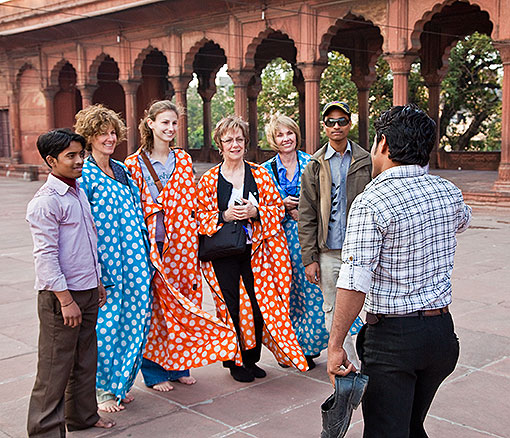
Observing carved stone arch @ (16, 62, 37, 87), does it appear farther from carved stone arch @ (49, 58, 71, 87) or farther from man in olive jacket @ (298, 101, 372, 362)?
man in olive jacket @ (298, 101, 372, 362)

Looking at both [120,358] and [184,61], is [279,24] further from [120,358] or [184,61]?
[120,358]

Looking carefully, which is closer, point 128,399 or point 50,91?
point 128,399

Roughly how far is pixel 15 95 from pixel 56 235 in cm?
2093

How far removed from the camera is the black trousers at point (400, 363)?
1926mm

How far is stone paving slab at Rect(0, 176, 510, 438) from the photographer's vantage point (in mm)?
2947

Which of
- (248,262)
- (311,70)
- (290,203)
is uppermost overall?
(311,70)

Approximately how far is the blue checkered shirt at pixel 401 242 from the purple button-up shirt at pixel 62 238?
128 cm

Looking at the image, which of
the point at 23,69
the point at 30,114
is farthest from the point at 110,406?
the point at 23,69

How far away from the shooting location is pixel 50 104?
20734 mm

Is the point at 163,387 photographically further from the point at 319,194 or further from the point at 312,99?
the point at 312,99

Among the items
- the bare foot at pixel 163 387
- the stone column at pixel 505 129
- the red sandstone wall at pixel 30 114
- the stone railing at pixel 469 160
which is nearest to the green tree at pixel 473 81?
the stone railing at pixel 469 160

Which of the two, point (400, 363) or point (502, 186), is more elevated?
point (502, 186)

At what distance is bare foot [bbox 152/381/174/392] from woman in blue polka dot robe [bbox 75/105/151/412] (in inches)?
7.7

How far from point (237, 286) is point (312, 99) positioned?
414 inches
